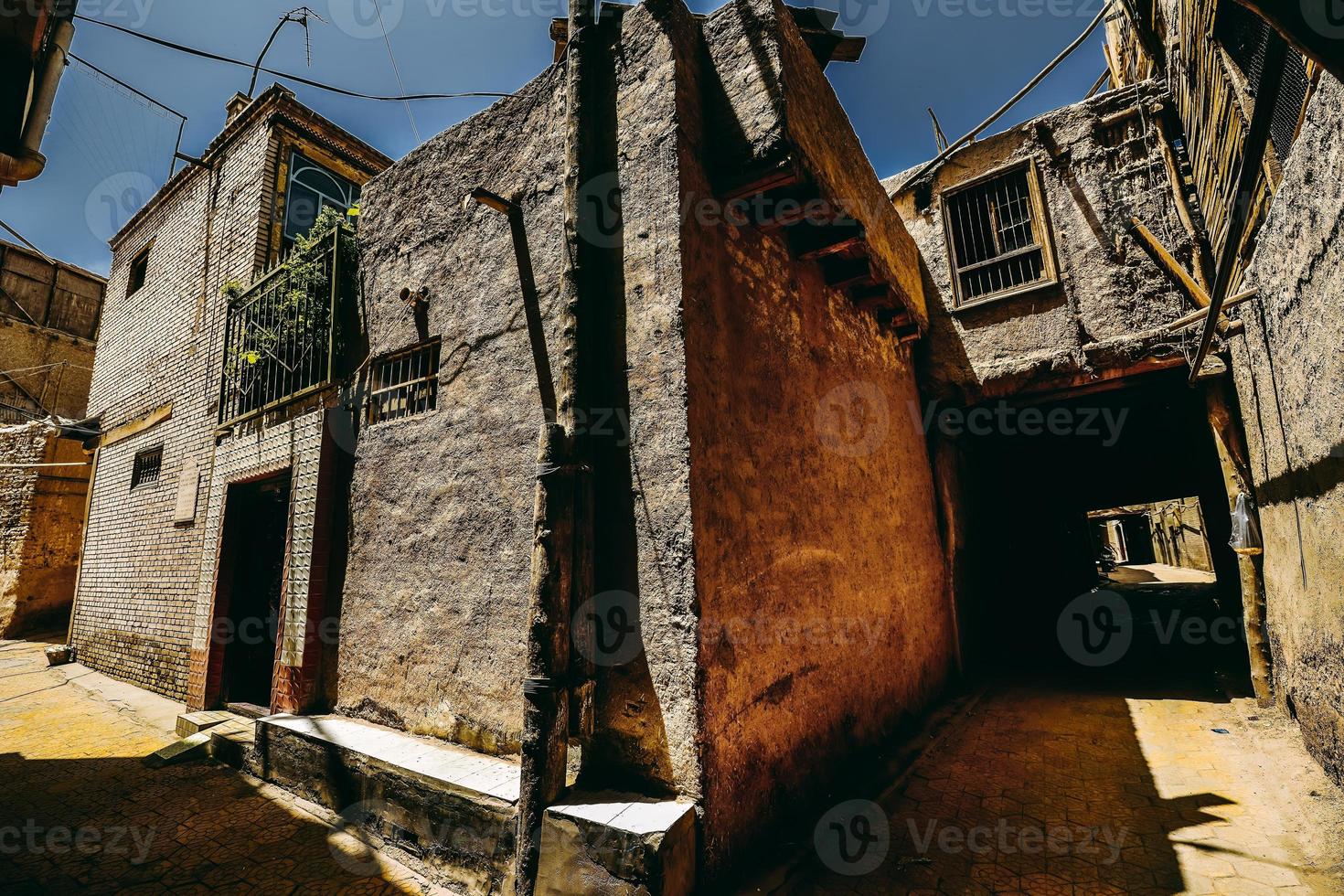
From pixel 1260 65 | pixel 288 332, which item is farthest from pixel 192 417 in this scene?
pixel 1260 65

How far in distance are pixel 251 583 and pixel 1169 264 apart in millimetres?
11069

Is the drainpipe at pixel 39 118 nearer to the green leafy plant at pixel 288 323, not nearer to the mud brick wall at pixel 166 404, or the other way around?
the green leafy plant at pixel 288 323

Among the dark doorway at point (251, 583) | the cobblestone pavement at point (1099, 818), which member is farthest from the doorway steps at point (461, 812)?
the dark doorway at point (251, 583)

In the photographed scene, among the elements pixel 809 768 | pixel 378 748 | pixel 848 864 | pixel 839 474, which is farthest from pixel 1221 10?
pixel 378 748

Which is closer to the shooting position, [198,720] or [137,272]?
[198,720]

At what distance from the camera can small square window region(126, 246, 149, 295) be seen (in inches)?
386

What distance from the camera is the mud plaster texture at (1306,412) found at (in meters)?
3.21

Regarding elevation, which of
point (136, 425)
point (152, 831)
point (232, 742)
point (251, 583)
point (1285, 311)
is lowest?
point (152, 831)

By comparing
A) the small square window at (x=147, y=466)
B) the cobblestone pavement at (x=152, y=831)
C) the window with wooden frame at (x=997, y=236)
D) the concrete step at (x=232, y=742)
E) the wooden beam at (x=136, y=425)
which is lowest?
the cobblestone pavement at (x=152, y=831)

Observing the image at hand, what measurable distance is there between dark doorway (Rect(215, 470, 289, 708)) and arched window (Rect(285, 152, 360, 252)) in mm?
3632

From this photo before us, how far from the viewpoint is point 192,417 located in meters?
7.46

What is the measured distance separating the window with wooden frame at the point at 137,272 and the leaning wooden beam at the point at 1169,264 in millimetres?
14879

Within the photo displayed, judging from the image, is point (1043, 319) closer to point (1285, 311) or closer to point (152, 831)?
point (1285, 311)

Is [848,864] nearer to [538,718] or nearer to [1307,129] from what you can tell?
[538,718]
